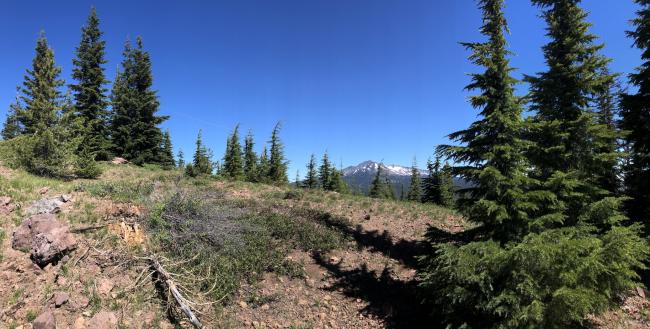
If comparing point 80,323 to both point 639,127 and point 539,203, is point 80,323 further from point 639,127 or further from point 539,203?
point 639,127

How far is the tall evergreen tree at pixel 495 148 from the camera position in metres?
A: 7.94

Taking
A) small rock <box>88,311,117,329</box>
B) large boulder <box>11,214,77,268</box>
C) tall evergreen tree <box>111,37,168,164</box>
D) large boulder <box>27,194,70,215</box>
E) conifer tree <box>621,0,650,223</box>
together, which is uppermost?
tall evergreen tree <box>111,37,168,164</box>

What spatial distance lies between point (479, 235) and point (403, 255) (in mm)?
4134

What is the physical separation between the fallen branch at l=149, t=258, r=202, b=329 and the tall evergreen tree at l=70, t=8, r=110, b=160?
26.8 m

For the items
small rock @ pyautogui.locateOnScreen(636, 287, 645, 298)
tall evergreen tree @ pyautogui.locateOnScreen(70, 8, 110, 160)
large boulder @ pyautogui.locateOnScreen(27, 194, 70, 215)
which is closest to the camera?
large boulder @ pyautogui.locateOnScreen(27, 194, 70, 215)

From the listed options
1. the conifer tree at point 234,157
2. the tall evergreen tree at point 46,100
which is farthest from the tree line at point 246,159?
the tall evergreen tree at point 46,100

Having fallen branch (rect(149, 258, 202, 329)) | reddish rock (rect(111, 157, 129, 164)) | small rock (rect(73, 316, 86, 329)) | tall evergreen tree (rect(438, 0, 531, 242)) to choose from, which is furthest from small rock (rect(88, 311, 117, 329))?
reddish rock (rect(111, 157, 129, 164))

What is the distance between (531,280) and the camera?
22.4 ft

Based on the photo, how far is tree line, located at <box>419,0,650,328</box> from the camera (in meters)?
6.93

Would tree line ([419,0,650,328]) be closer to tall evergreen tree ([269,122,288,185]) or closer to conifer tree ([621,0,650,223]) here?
conifer tree ([621,0,650,223])

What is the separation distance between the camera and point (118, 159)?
31234mm

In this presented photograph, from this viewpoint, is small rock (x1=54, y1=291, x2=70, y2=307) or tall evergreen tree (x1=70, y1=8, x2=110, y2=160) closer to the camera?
small rock (x1=54, y1=291, x2=70, y2=307)

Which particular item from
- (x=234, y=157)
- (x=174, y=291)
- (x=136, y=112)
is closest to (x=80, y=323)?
(x=174, y=291)

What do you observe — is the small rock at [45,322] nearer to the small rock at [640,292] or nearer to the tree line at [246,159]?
the small rock at [640,292]
